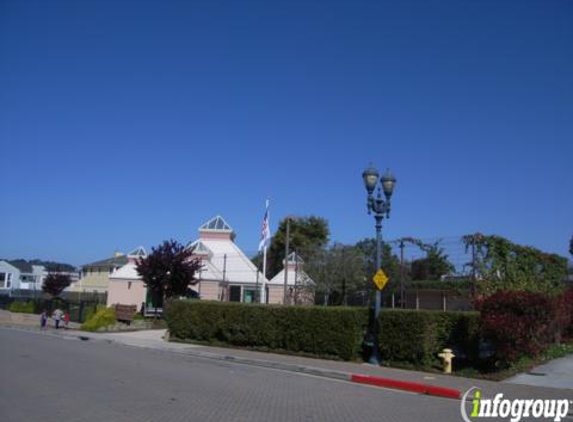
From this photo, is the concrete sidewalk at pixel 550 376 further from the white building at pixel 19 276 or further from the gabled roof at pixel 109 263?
the white building at pixel 19 276

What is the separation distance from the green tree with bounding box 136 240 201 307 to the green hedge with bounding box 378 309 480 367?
55.8 feet

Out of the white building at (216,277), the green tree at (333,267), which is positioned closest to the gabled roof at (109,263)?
the white building at (216,277)

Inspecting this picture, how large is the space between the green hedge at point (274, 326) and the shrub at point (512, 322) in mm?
4358

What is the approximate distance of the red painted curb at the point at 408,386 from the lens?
12648mm

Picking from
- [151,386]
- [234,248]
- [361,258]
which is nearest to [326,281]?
[361,258]

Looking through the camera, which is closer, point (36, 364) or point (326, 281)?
point (36, 364)

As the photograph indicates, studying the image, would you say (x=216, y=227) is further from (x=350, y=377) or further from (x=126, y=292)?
(x=350, y=377)

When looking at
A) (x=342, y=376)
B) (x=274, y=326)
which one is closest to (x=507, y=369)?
(x=342, y=376)

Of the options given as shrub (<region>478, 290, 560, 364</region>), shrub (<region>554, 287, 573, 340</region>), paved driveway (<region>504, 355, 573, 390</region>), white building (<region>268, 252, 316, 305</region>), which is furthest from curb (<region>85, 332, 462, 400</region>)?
white building (<region>268, 252, 316, 305</region>)

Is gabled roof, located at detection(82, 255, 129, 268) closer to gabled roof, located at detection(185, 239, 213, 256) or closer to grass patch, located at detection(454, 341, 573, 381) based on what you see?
gabled roof, located at detection(185, 239, 213, 256)

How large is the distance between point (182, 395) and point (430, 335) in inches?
321

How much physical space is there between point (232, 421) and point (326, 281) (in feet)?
91.8

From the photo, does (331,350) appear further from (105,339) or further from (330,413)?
(105,339)

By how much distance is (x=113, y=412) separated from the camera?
9.41 meters
